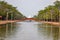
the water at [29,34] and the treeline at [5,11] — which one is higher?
the treeline at [5,11]

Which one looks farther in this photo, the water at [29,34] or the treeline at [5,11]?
the treeline at [5,11]

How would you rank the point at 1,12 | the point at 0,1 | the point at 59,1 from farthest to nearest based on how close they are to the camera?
the point at 0,1 → the point at 1,12 → the point at 59,1

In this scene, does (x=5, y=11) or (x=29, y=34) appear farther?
(x=5, y=11)

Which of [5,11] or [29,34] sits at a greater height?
[5,11]

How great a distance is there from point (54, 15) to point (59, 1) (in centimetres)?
749

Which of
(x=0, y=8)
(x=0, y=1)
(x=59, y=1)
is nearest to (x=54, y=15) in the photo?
(x=59, y=1)

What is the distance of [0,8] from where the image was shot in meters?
101

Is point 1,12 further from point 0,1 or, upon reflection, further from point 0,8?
point 0,1

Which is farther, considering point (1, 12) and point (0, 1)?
point (0, 1)

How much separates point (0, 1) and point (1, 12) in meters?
21.0

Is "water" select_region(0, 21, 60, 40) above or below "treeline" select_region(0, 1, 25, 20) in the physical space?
below

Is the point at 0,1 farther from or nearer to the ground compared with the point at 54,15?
farther from the ground

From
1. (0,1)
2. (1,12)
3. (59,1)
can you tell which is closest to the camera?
(59,1)

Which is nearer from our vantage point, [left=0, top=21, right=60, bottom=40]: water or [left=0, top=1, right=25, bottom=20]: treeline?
[left=0, top=21, right=60, bottom=40]: water
